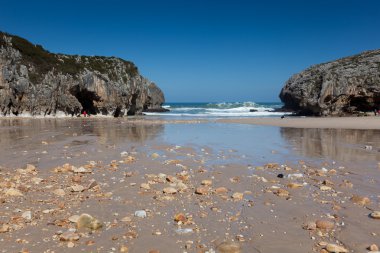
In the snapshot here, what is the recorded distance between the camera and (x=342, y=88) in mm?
40906

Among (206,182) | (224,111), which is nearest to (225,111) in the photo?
(224,111)

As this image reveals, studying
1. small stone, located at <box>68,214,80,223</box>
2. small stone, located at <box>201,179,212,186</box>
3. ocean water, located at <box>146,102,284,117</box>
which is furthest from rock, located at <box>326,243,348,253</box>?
ocean water, located at <box>146,102,284,117</box>

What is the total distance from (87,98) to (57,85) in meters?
4.59

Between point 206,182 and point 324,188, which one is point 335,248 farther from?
point 206,182

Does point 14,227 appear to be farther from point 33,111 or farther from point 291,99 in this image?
point 291,99

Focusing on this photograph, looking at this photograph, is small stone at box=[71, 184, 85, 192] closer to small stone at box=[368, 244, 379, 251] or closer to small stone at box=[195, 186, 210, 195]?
small stone at box=[195, 186, 210, 195]

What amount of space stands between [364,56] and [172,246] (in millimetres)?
51255

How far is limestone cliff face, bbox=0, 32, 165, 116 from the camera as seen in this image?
38.9m

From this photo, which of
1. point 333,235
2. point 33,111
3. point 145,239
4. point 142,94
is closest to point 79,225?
point 145,239

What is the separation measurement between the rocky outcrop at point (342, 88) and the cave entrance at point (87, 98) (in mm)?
29278

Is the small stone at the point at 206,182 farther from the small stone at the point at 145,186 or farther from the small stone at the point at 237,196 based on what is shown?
the small stone at the point at 145,186

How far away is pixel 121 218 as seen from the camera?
449cm

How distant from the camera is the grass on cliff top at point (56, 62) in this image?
146 ft

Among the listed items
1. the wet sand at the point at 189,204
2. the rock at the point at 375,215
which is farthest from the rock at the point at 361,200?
the rock at the point at 375,215
